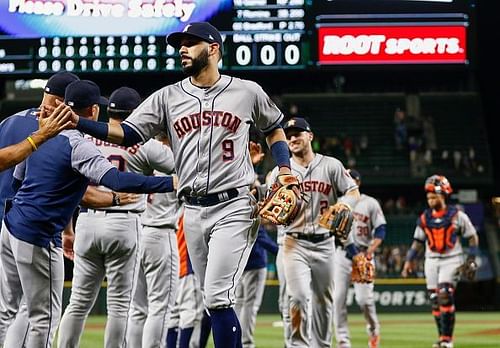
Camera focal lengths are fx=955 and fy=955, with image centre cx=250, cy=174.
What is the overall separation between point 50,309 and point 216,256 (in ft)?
3.10

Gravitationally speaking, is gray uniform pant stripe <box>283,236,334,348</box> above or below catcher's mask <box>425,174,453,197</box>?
below

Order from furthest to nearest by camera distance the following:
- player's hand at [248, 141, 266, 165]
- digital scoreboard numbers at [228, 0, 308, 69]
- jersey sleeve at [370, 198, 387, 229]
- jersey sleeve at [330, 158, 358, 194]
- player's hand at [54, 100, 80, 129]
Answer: digital scoreboard numbers at [228, 0, 308, 69]
jersey sleeve at [370, 198, 387, 229]
player's hand at [248, 141, 266, 165]
jersey sleeve at [330, 158, 358, 194]
player's hand at [54, 100, 80, 129]

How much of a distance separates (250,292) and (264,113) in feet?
11.2

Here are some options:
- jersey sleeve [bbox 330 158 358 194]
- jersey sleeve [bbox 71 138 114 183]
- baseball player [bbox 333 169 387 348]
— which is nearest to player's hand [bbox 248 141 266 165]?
jersey sleeve [bbox 330 158 358 194]

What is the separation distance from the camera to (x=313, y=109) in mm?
25109

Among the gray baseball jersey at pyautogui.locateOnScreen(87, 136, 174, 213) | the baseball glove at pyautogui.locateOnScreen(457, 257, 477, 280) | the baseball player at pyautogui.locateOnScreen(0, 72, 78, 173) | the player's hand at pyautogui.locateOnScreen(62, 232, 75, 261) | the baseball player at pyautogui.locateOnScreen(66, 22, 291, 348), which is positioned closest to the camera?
the baseball player at pyautogui.locateOnScreen(0, 72, 78, 173)

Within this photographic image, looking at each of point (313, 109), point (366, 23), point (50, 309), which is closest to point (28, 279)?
point (50, 309)

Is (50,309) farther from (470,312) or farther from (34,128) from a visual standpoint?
(470,312)

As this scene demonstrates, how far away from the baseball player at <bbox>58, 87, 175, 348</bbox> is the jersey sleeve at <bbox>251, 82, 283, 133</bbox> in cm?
116

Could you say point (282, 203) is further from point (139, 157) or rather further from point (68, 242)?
point (68, 242)

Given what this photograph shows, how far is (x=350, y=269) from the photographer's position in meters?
10.4

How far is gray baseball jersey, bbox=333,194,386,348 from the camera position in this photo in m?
9.60

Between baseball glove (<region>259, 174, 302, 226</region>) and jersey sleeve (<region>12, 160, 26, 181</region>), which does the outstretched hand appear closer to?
jersey sleeve (<region>12, 160, 26, 181</region>)

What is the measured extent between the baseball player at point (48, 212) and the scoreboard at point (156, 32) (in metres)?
9.48
